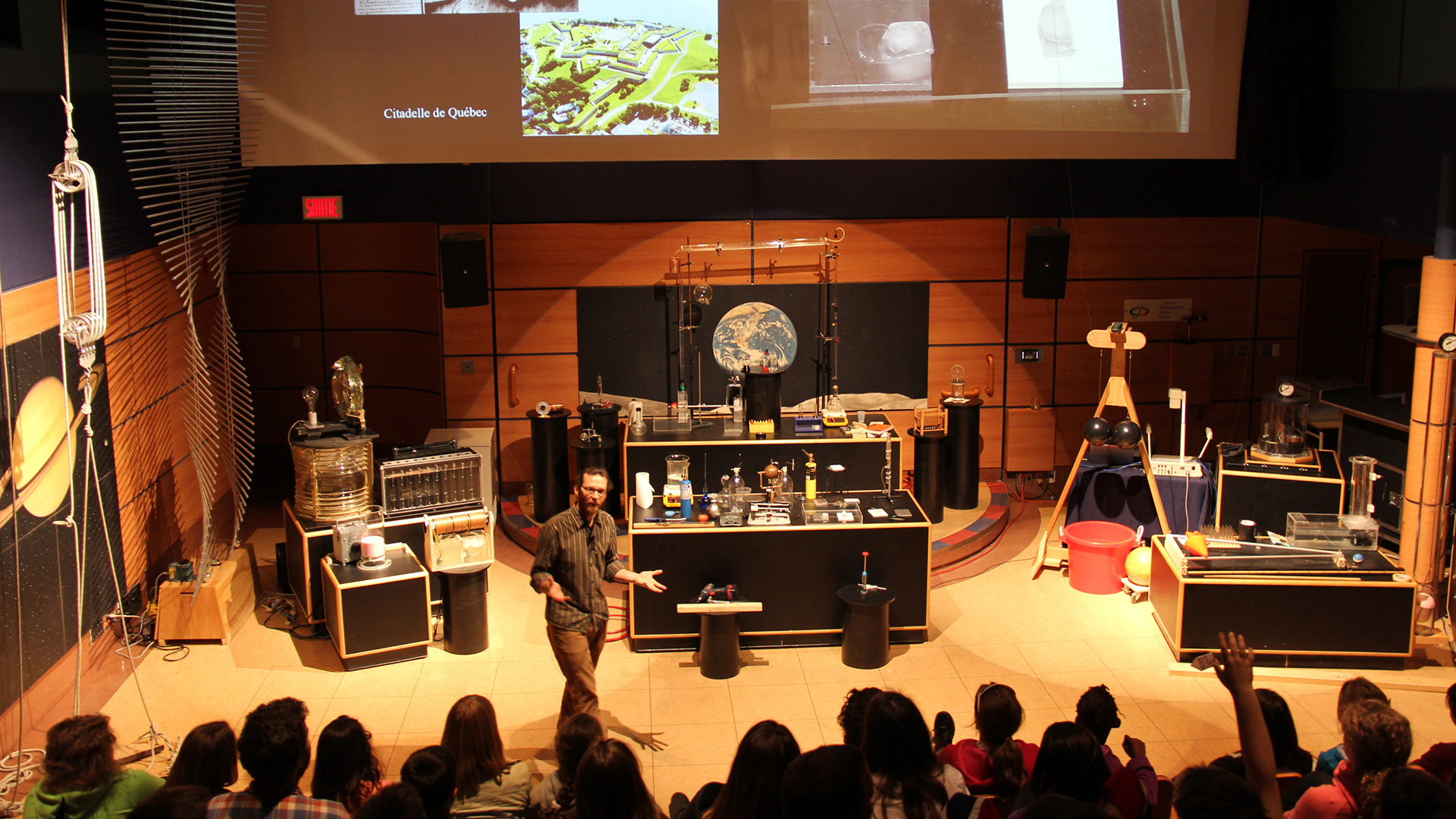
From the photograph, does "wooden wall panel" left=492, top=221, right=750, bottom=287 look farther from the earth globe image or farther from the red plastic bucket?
the red plastic bucket

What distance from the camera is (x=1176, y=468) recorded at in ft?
27.1

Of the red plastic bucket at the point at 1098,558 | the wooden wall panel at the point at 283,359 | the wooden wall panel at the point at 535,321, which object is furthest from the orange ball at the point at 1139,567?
the wooden wall panel at the point at 283,359

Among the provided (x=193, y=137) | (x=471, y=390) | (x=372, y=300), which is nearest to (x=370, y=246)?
(x=372, y=300)

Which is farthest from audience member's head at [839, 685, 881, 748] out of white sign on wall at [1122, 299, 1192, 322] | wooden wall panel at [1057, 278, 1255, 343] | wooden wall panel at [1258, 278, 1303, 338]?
wooden wall panel at [1258, 278, 1303, 338]

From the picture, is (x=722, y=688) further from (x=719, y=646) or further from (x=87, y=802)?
(x=87, y=802)

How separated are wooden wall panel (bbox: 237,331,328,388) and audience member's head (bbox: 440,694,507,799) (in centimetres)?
727

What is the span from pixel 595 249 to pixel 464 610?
3.44 metres

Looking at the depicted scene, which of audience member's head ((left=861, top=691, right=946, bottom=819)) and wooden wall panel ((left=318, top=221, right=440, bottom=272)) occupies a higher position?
wooden wall panel ((left=318, top=221, right=440, bottom=272))

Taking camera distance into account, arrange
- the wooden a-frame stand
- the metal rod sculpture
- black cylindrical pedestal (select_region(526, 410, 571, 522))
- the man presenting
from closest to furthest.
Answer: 1. the man presenting
2. the metal rod sculpture
3. the wooden a-frame stand
4. black cylindrical pedestal (select_region(526, 410, 571, 522))

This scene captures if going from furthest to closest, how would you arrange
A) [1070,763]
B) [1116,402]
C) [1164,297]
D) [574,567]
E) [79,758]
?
1. [1164,297]
2. [1116,402]
3. [574,567]
4. [79,758]
5. [1070,763]

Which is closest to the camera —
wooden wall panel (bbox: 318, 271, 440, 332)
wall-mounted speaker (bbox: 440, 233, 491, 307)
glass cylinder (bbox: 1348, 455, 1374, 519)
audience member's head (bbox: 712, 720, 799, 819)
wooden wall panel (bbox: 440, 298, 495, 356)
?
audience member's head (bbox: 712, 720, 799, 819)

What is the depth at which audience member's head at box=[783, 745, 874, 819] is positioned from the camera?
2998 millimetres

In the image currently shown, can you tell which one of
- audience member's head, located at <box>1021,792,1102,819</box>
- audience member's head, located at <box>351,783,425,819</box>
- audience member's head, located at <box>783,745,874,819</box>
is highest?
audience member's head, located at <box>1021,792,1102,819</box>

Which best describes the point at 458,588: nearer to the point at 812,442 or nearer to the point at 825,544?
the point at 825,544
